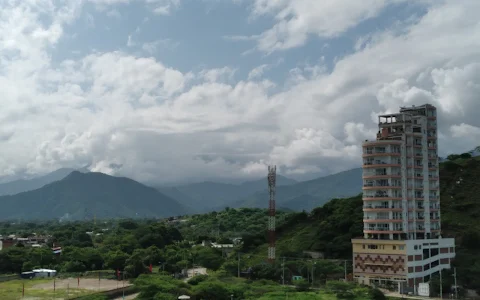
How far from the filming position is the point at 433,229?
6375cm

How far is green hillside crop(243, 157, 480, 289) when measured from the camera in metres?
67.0

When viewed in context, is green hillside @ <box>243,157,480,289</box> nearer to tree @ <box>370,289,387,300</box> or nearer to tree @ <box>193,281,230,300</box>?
tree @ <box>370,289,387,300</box>

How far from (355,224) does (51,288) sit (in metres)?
40.5

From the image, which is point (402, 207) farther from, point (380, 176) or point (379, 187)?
point (380, 176)

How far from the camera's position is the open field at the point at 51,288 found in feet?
168

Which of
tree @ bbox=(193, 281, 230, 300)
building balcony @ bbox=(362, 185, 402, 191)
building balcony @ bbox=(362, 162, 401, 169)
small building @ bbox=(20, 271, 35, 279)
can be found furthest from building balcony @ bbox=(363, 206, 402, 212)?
small building @ bbox=(20, 271, 35, 279)

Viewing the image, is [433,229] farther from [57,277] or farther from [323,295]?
[57,277]

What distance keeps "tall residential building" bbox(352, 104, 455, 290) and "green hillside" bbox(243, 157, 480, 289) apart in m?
4.19

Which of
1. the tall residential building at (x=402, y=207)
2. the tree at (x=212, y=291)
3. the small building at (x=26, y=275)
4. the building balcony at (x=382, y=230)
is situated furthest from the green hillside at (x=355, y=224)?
the small building at (x=26, y=275)

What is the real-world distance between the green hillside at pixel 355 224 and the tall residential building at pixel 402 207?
13.8 ft

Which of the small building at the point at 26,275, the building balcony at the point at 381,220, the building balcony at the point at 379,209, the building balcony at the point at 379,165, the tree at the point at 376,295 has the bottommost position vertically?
the small building at the point at 26,275

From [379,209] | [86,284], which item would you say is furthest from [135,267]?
[379,209]

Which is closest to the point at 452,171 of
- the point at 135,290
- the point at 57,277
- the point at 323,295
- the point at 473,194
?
the point at 473,194

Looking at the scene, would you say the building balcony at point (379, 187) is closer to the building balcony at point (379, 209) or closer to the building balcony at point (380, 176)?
the building balcony at point (380, 176)
